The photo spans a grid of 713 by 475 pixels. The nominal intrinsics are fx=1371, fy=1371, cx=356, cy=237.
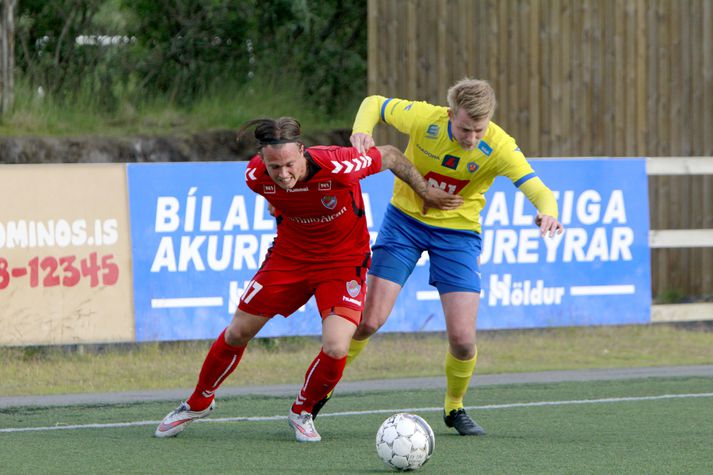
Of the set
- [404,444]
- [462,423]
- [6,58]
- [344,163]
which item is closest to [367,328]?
[462,423]

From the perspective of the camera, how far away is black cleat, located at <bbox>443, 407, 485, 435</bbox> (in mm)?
7914

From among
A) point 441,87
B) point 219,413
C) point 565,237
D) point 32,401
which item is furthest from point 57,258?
point 441,87

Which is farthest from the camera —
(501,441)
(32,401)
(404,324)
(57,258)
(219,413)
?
(404,324)

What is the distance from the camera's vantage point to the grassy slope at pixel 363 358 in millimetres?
10969

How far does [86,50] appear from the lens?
17891 millimetres

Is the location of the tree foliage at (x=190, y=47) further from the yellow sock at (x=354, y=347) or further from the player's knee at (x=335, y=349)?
the player's knee at (x=335, y=349)

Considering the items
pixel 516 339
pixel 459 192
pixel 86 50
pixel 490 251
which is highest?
pixel 86 50

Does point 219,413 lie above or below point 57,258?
below

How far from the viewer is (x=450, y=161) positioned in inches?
304

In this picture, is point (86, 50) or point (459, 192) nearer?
point (459, 192)

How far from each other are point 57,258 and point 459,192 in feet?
14.6

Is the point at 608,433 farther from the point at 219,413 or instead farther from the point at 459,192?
the point at 219,413

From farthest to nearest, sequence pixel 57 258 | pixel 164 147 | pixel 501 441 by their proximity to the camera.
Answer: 1. pixel 164 147
2. pixel 57 258
3. pixel 501 441

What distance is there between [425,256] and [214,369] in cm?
471
